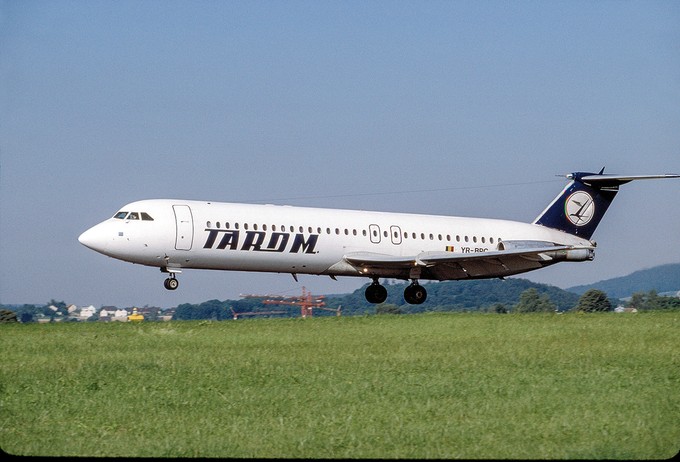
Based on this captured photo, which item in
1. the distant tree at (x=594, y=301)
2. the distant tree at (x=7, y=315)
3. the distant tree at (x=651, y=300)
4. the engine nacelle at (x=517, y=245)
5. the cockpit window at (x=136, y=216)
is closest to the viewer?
the cockpit window at (x=136, y=216)

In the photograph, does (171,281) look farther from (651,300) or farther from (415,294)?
(651,300)

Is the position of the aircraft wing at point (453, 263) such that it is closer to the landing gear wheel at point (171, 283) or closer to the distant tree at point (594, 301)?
the distant tree at point (594, 301)

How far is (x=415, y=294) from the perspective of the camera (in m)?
44.4

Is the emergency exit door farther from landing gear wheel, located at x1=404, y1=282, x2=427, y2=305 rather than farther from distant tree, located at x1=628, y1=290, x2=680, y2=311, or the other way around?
distant tree, located at x1=628, y1=290, x2=680, y2=311

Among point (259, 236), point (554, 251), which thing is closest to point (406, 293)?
point (554, 251)

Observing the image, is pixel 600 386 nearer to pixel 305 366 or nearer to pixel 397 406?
pixel 397 406

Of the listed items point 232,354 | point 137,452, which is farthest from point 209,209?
point 137,452

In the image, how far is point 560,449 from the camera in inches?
596

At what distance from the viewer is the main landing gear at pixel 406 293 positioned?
44.4 metres

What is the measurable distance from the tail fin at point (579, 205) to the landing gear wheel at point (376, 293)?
8544 mm

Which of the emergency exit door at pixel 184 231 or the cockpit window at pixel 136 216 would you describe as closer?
the emergency exit door at pixel 184 231

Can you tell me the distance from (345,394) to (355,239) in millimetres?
23380

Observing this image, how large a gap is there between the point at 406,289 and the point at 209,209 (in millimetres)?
9746

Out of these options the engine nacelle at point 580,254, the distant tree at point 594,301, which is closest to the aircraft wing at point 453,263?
the engine nacelle at point 580,254
